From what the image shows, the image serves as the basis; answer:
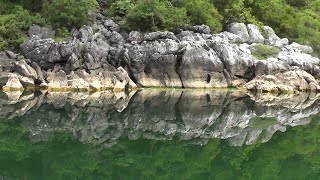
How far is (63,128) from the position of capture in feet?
71.5

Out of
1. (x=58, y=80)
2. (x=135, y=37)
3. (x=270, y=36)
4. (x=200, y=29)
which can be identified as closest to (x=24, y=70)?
(x=58, y=80)

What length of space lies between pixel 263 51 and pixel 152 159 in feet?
129

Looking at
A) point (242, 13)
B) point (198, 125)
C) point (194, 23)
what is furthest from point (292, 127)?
point (242, 13)

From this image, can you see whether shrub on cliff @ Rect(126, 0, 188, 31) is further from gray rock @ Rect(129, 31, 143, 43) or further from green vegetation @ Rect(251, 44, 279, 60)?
green vegetation @ Rect(251, 44, 279, 60)

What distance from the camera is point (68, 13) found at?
5022 cm

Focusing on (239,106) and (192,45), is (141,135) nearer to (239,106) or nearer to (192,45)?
(239,106)

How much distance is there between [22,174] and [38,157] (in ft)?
7.03

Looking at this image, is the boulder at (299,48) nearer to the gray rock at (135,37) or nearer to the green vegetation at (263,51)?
the green vegetation at (263,51)

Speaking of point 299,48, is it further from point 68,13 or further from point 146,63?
point 68,13

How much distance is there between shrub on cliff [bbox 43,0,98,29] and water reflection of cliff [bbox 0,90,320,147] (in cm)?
1462

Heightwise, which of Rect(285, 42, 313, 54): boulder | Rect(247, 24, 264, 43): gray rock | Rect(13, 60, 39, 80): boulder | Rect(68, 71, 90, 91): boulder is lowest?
Rect(285, 42, 313, 54): boulder

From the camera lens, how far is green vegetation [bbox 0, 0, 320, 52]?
164 feet

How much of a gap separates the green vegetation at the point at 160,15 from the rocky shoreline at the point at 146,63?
6.24 ft

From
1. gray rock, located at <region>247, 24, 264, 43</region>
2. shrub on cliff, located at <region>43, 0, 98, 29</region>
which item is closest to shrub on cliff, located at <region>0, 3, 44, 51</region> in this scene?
shrub on cliff, located at <region>43, 0, 98, 29</region>
